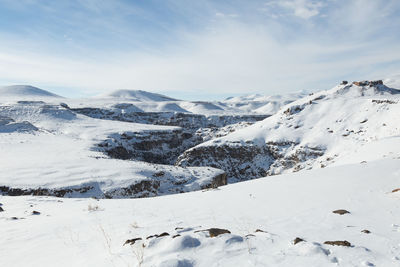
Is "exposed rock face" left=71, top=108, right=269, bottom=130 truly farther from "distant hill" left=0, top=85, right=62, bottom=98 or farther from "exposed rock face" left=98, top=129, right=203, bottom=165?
"distant hill" left=0, top=85, right=62, bottom=98

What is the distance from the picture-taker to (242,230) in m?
4.81

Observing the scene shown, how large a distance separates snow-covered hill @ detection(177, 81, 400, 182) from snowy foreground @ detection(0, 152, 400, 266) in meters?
28.9

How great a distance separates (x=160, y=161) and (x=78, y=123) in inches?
968

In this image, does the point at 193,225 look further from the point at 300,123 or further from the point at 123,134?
the point at 123,134

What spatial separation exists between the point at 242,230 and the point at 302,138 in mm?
41068

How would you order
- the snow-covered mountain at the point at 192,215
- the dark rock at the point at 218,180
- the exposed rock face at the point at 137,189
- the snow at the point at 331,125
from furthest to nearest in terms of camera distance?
the snow at the point at 331,125 < the dark rock at the point at 218,180 < the exposed rock face at the point at 137,189 < the snow-covered mountain at the point at 192,215

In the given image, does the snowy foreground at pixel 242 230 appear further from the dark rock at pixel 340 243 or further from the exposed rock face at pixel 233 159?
the exposed rock face at pixel 233 159

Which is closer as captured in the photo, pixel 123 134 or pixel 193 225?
pixel 193 225

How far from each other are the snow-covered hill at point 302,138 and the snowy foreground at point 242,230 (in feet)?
94.7

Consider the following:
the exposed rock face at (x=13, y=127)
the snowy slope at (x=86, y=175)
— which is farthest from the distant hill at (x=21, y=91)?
the snowy slope at (x=86, y=175)

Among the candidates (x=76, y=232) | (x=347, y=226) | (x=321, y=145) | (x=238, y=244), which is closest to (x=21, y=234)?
(x=76, y=232)

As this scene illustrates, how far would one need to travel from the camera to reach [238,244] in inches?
142

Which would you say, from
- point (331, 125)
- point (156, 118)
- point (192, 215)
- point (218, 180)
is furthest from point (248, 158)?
point (156, 118)

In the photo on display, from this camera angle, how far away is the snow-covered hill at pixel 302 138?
36375 millimetres
